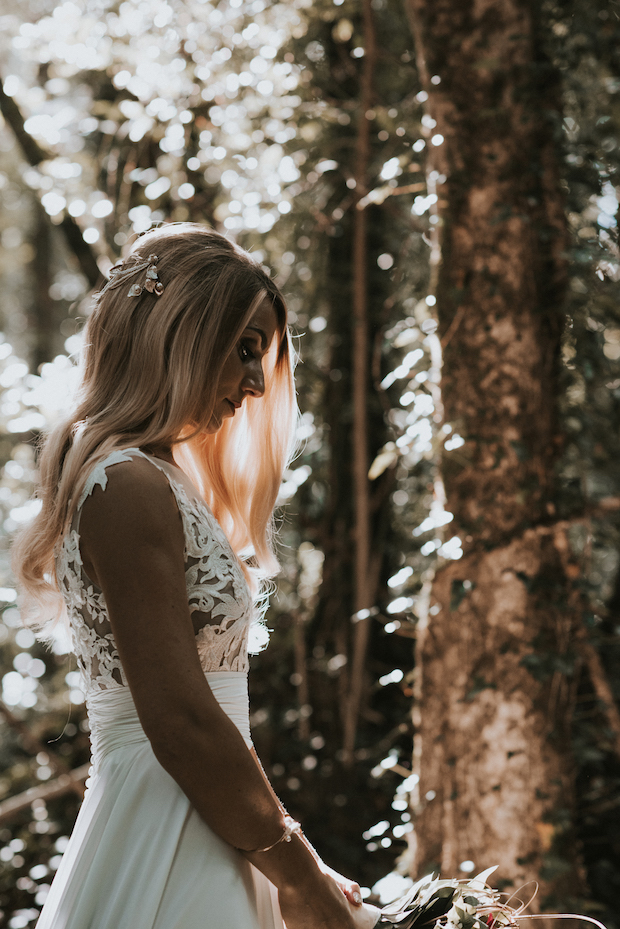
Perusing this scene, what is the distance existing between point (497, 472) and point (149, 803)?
1.44 metres

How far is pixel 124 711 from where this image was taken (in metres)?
1.18

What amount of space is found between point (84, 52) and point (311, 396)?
1.96 meters

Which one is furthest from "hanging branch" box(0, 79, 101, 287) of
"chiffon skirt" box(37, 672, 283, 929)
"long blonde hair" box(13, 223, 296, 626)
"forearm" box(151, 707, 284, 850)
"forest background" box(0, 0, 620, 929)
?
"forearm" box(151, 707, 284, 850)

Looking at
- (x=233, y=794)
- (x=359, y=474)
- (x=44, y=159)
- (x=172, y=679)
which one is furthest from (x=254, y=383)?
(x=44, y=159)

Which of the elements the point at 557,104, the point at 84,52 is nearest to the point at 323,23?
the point at 84,52

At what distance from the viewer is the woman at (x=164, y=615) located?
104 cm

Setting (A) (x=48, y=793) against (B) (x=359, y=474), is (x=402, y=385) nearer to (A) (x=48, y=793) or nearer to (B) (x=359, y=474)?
(B) (x=359, y=474)

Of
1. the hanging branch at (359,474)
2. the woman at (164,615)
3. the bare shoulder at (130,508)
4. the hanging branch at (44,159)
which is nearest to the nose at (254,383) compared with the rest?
the woman at (164,615)

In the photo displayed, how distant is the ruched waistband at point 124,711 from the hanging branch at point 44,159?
9.75 feet

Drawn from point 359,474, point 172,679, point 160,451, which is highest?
point 160,451

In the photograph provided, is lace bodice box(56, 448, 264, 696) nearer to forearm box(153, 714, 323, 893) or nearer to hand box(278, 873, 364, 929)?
forearm box(153, 714, 323, 893)

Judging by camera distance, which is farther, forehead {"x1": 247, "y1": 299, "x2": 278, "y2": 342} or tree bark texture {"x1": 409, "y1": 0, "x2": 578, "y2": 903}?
tree bark texture {"x1": 409, "y1": 0, "x2": 578, "y2": 903}

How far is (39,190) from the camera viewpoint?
3.73 meters

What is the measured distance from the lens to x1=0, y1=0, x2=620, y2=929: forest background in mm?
2252
